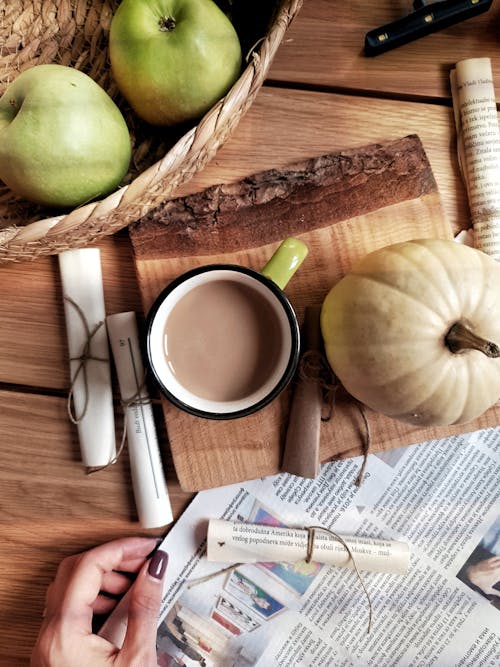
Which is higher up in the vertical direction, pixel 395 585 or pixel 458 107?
pixel 458 107

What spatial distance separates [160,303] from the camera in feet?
1.99

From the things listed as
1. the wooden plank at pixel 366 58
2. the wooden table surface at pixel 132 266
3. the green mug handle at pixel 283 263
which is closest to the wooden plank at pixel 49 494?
the wooden table surface at pixel 132 266

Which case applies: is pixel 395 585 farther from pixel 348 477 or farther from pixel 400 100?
pixel 400 100

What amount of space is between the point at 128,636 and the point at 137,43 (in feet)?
2.01

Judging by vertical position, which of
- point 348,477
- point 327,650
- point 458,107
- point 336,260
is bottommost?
point 327,650

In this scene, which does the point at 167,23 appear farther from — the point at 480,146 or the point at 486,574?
the point at 486,574

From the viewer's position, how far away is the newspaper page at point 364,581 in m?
0.71

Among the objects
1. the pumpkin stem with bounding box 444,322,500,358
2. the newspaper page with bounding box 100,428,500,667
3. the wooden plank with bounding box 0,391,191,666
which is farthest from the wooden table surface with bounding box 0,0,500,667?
the pumpkin stem with bounding box 444,322,500,358

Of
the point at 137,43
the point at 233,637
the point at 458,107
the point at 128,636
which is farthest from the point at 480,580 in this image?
the point at 137,43

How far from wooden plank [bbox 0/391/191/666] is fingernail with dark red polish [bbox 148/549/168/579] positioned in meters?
0.02

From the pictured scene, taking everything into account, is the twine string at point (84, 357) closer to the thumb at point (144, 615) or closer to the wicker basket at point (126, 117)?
the wicker basket at point (126, 117)

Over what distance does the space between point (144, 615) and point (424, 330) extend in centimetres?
43

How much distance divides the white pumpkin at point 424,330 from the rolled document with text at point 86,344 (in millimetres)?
263

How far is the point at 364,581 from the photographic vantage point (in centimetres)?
72
